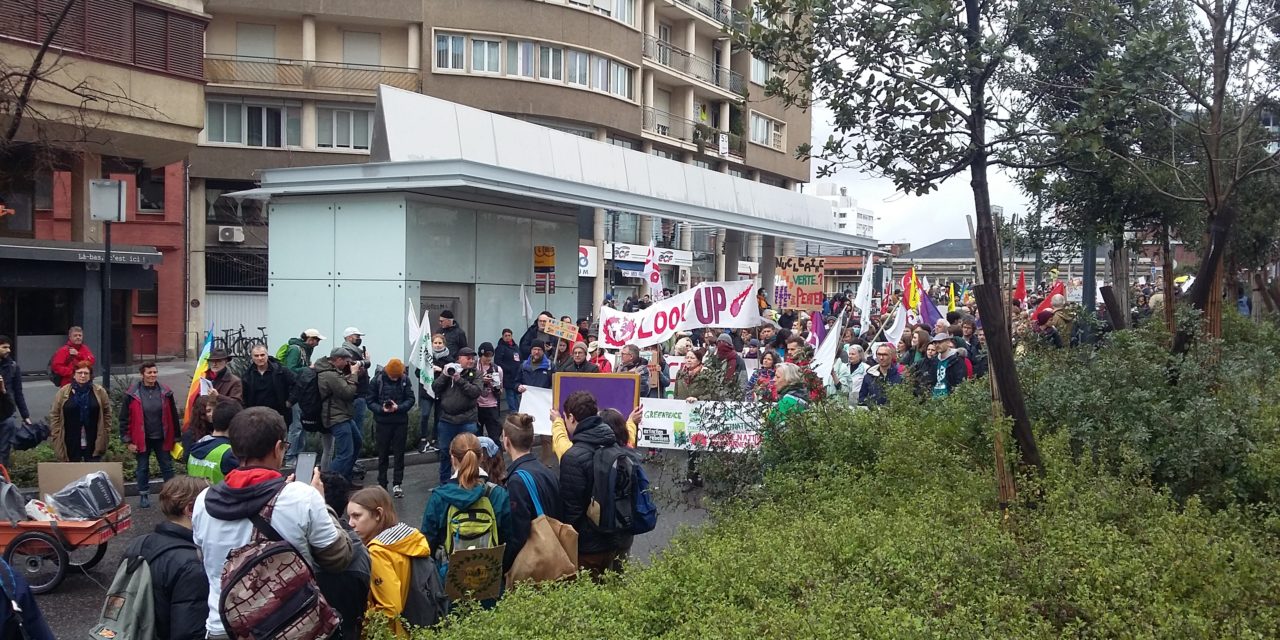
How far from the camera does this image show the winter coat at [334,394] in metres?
11.0

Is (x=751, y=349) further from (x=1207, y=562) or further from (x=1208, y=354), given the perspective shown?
(x=1207, y=562)

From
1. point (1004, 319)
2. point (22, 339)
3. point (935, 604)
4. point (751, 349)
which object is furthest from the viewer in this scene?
point (22, 339)

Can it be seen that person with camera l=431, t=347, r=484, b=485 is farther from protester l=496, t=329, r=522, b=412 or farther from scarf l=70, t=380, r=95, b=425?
protester l=496, t=329, r=522, b=412

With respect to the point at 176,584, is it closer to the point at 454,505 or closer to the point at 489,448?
the point at 454,505

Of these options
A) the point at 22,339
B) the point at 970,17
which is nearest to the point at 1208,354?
the point at 970,17

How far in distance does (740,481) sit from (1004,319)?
6.97ft

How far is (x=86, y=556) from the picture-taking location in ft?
27.3

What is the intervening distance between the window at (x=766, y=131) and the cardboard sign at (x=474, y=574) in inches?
1791

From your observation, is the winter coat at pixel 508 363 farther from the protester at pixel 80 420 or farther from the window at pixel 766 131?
the window at pixel 766 131

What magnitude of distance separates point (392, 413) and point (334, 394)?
64 centimetres

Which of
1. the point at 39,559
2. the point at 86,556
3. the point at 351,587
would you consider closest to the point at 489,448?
the point at 351,587

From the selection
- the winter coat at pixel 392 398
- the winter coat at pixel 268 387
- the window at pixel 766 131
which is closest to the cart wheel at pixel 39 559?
the winter coat at pixel 268 387

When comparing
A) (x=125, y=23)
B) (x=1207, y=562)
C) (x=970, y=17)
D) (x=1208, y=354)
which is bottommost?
(x=1207, y=562)

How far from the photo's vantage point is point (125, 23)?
2084 centimetres
